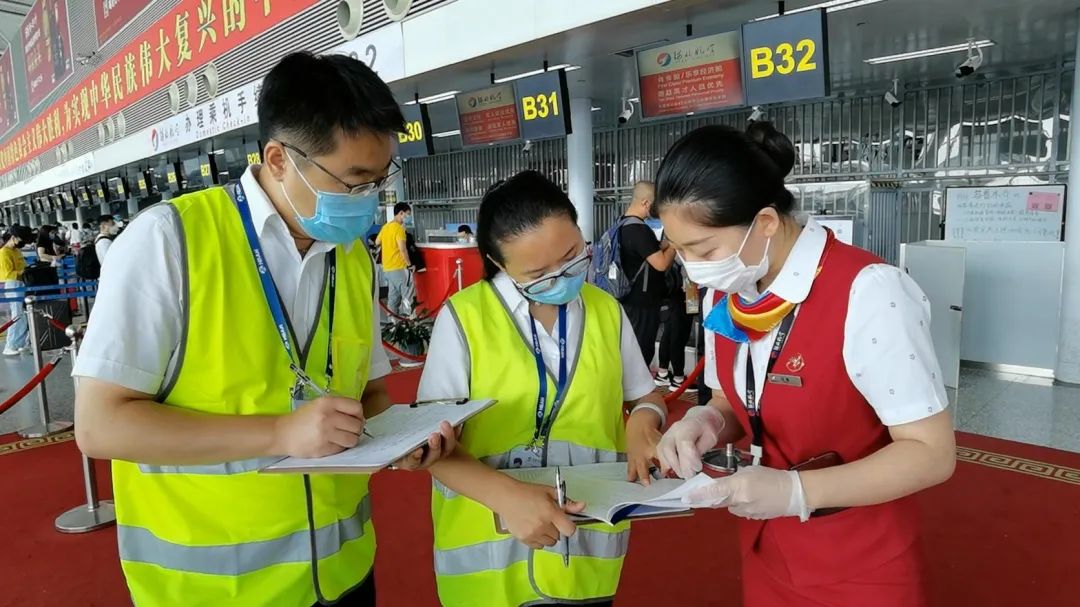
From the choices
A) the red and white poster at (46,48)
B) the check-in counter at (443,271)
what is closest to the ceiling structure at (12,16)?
the red and white poster at (46,48)

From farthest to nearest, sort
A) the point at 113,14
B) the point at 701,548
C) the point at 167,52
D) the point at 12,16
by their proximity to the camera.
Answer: the point at 12,16, the point at 113,14, the point at 167,52, the point at 701,548

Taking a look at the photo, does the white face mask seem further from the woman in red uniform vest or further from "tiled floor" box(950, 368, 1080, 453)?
"tiled floor" box(950, 368, 1080, 453)

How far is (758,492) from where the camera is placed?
3.12 feet

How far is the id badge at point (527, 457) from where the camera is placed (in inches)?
51.6

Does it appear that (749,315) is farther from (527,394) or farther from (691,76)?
(691,76)

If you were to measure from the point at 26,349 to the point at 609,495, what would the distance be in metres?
8.92

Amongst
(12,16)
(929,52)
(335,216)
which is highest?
(12,16)

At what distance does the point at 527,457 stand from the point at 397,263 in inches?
274

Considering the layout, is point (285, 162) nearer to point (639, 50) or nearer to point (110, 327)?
point (110, 327)

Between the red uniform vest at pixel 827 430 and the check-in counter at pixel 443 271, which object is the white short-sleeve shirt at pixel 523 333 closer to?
the red uniform vest at pixel 827 430

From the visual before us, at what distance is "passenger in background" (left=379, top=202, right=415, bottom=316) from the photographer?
7.98 metres

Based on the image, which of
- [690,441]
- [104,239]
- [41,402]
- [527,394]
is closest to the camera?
[690,441]

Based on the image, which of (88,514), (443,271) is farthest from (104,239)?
(88,514)

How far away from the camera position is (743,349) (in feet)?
3.84
